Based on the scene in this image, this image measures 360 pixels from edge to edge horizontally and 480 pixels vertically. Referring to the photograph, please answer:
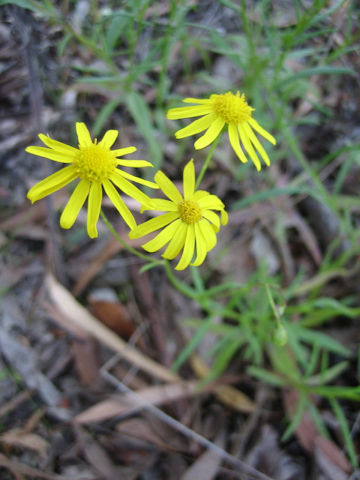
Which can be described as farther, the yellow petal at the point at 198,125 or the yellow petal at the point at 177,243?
the yellow petal at the point at 198,125

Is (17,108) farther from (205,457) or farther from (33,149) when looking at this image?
(205,457)

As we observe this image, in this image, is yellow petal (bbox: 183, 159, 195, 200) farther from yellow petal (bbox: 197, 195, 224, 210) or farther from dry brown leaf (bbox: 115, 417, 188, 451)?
dry brown leaf (bbox: 115, 417, 188, 451)

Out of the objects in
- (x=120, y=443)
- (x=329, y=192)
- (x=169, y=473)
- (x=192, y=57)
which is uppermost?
(x=192, y=57)

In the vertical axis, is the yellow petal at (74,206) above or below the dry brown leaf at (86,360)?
above

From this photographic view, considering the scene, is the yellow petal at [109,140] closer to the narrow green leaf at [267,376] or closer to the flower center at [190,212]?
the flower center at [190,212]

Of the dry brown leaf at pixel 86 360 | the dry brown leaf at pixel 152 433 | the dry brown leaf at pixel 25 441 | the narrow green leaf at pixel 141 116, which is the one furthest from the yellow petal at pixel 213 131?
the dry brown leaf at pixel 25 441

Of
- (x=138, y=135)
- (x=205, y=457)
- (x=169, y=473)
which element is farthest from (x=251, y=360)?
(x=138, y=135)
